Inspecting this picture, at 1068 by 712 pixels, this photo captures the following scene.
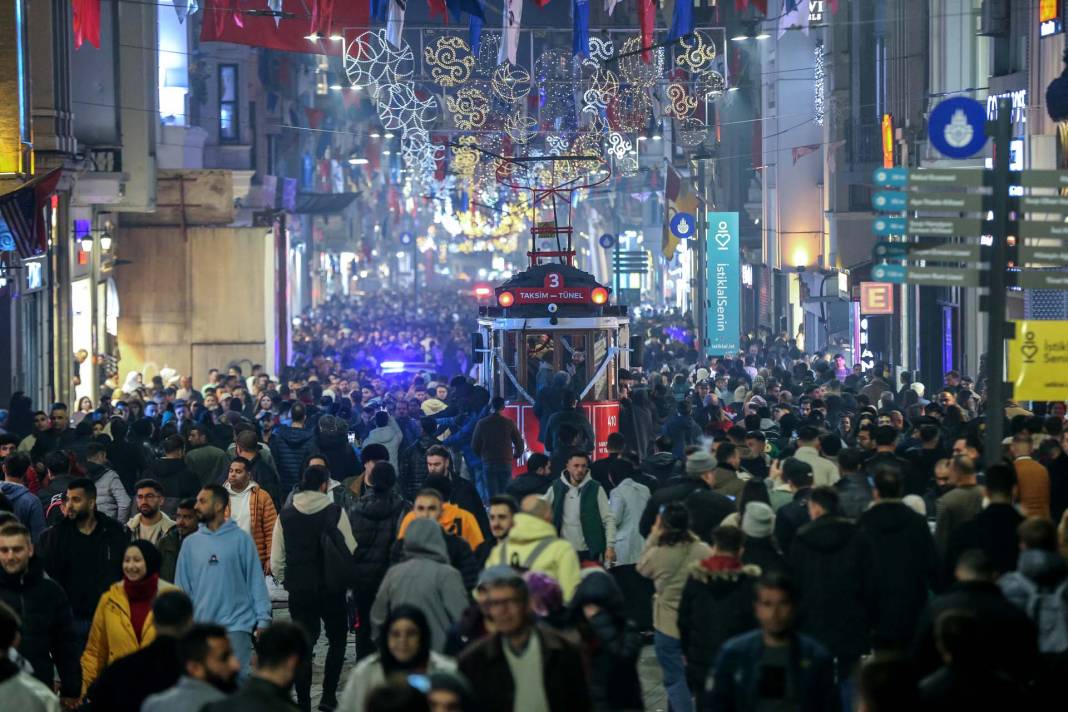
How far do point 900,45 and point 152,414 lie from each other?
1774 centimetres

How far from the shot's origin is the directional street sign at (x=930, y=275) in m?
12.0

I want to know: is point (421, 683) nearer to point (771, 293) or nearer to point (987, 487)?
point (987, 487)

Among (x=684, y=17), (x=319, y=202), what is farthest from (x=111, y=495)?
(x=319, y=202)

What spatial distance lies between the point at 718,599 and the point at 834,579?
82 cm

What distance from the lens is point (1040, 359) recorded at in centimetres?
1240

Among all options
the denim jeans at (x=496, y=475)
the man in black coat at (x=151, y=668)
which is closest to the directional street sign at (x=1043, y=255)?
the man in black coat at (x=151, y=668)

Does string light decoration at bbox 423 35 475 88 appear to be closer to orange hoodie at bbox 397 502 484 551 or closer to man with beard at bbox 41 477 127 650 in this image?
orange hoodie at bbox 397 502 484 551

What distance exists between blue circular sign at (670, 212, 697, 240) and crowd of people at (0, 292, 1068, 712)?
27687 millimetres

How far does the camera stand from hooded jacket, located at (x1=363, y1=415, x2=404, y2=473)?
19.5 metres

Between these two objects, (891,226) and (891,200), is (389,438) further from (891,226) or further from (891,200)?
(891,200)

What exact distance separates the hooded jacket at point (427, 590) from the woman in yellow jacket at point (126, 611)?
1.10m

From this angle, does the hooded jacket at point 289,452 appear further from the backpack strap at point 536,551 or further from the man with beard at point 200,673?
the man with beard at point 200,673

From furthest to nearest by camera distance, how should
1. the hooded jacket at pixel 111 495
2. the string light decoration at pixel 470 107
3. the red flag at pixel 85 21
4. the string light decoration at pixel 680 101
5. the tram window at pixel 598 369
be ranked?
1. the string light decoration at pixel 680 101
2. the string light decoration at pixel 470 107
3. the red flag at pixel 85 21
4. the tram window at pixel 598 369
5. the hooded jacket at pixel 111 495

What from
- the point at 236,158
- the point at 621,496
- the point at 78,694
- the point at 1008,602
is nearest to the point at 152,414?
the point at 621,496
